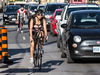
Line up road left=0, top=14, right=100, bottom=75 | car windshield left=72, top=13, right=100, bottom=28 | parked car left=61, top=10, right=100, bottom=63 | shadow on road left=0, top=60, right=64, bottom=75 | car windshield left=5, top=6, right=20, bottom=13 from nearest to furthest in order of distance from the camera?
road left=0, top=14, right=100, bottom=75 → shadow on road left=0, top=60, right=64, bottom=75 → parked car left=61, top=10, right=100, bottom=63 → car windshield left=72, top=13, right=100, bottom=28 → car windshield left=5, top=6, right=20, bottom=13

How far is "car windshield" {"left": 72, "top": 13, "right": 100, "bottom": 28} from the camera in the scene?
31.8 ft

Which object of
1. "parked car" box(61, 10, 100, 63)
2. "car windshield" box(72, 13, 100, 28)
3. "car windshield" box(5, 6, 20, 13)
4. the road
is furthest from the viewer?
"car windshield" box(5, 6, 20, 13)

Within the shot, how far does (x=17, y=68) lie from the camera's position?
8.56m

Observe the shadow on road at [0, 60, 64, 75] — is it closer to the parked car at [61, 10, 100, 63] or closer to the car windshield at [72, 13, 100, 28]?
the parked car at [61, 10, 100, 63]

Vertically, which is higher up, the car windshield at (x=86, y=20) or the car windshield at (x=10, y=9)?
the car windshield at (x=86, y=20)

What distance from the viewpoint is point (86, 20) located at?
10.1 m

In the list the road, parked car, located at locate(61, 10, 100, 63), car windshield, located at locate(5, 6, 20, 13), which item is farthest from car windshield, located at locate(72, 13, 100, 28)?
car windshield, located at locate(5, 6, 20, 13)

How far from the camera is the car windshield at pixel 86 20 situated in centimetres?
970

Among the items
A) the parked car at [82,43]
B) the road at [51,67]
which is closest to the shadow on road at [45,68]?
the road at [51,67]

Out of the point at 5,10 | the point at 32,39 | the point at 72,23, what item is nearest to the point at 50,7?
the point at 5,10

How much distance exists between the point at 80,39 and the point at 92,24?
120 centimetres

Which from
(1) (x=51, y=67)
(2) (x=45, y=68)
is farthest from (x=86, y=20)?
(2) (x=45, y=68)

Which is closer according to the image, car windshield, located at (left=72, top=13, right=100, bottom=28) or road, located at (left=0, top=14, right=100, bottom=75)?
road, located at (left=0, top=14, right=100, bottom=75)

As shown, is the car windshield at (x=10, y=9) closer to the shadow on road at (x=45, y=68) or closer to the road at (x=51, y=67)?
the road at (x=51, y=67)
